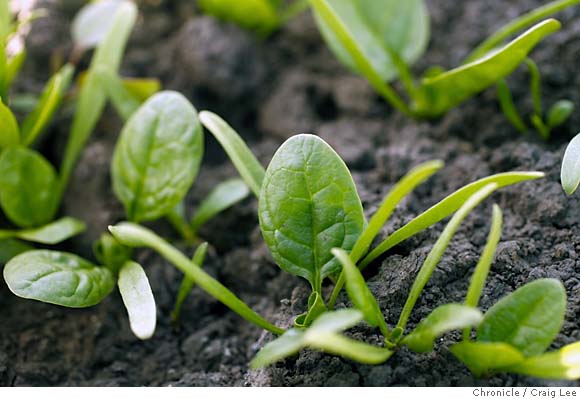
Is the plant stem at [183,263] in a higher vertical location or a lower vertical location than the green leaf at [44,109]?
lower

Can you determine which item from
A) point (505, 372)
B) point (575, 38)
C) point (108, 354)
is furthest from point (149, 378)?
point (575, 38)

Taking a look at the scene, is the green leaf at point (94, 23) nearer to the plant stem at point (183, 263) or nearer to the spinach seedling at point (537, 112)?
the plant stem at point (183, 263)

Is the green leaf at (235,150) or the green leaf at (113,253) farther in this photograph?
the green leaf at (113,253)

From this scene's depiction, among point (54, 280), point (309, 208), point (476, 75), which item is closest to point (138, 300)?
point (54, 280)

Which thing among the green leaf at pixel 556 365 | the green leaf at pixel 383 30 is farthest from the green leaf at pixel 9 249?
the green leaf at pixel 556 365

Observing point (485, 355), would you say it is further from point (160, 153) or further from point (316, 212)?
point (160, 153)

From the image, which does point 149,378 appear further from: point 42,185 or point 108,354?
point 42,185

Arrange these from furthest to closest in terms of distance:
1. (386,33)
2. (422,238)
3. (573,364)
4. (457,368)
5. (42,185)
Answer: (386,33) < (42,185) < (422,238) < (457,368) < (573,364)
